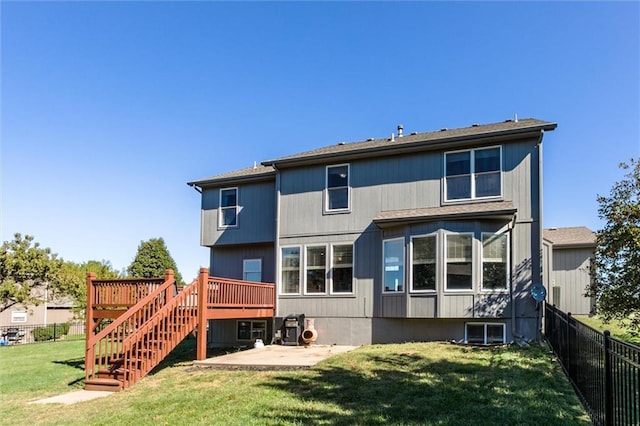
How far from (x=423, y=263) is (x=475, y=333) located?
7.33 ft

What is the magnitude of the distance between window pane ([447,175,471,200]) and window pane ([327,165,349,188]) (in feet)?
10.2

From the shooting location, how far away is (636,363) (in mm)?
3201

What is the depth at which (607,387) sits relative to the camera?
4039 mm

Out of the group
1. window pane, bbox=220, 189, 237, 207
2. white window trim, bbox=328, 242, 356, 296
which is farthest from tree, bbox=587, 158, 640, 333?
window pane, bbox=220, 189, 237, 207

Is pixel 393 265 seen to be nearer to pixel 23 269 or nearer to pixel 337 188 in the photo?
pixel 337 188

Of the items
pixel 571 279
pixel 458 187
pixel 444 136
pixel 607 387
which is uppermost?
pixel 444 136

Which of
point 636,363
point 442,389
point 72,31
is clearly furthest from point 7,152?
point 636,363

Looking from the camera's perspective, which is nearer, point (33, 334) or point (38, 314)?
point (33, 334)

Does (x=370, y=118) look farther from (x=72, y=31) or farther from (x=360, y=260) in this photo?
(x=72, y=31)

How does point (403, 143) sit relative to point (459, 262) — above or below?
above

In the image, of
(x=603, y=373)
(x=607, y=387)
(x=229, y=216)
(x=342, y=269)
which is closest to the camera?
(x=607, y=387)

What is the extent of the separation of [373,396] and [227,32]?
39.4ft

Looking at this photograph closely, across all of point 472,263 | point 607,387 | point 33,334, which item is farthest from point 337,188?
point 33,334

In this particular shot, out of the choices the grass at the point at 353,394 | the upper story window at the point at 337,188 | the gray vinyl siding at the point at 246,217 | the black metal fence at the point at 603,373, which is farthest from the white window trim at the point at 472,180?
the gray vinyl siding at the point at 246,217
